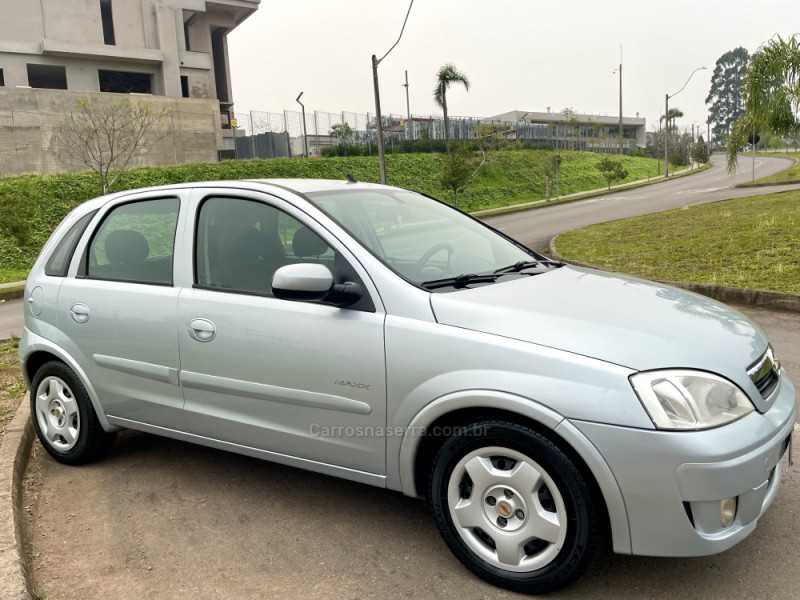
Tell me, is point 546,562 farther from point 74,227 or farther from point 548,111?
point 548,111

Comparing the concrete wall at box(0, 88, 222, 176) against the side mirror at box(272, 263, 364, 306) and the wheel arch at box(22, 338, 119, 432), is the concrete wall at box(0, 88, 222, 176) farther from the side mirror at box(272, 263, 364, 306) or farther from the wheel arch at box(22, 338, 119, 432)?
the side mirror at box(272, 263, 364, 306)

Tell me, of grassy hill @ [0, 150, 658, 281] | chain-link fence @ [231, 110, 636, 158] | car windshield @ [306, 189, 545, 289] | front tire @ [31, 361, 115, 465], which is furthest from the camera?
chain-link fence @ [231, 110, 636, 158]

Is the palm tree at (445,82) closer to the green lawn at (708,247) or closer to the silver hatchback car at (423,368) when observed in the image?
the green lawn at (708,247)

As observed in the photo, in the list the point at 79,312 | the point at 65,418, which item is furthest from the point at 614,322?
the point at 65,418

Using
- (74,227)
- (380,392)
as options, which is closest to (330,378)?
(380,392)

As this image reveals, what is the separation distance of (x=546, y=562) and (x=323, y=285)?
1424 millimetres

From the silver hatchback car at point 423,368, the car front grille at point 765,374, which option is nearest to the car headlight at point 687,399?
the silver hatchback car at point 423,368

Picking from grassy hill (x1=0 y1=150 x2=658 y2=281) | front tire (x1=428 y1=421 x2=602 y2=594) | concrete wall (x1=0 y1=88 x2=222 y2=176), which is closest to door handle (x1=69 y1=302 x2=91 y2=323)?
front tire (x1=428 y1=421 x2=602 y2=594)

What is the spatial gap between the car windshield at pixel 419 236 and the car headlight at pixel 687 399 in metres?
1.05

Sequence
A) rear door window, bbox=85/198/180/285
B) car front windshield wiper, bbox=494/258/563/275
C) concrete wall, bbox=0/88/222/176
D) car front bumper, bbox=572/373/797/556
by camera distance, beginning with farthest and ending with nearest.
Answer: concrete wall, bbox=0/88/222/176 < rear door window, bbox=85/198/180/285 < car front windshield wiper, bbox=494/258/563/275 < car front bumper, bbox=572/373/797/556

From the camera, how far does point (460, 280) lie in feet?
10.4

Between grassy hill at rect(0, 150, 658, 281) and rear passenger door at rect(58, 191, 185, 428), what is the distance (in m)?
16.5

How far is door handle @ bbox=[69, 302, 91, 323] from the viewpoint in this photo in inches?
155

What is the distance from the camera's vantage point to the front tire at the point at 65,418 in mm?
4055
